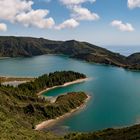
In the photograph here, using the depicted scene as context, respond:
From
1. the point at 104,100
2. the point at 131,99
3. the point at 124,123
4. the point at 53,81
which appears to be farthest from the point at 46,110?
the point at 53,81

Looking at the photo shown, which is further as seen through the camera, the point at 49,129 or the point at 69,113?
the point at 69,113

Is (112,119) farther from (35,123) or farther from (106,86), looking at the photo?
(106,86)

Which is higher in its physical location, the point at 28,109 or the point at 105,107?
the point at 28,109

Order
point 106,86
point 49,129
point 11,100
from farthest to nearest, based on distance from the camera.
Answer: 1. point 106,86
2. point 11,100
3. point 49,129

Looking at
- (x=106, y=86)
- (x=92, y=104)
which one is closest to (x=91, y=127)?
(x=92, y=104)

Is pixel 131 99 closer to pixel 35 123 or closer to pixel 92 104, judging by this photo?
pixel 92 104

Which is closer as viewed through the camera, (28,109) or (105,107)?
(28,109)

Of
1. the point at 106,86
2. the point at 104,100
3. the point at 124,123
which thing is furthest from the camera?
the point at 106,86

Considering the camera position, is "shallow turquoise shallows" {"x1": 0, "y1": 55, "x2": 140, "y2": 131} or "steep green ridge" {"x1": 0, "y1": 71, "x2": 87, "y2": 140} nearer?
"steep green ridge" {"x1": 0, "y1": 71, "x2": 87, "y2": 140}

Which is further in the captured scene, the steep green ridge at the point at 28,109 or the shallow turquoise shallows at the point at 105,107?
the shallow turquoise shallows at the point at 105,107
